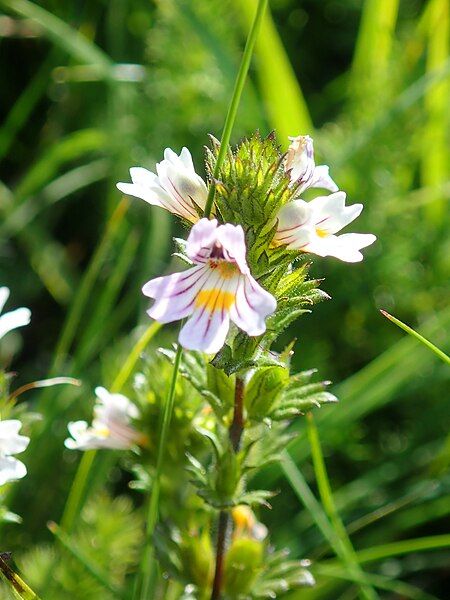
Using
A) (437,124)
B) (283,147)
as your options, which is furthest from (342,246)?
(437,124)

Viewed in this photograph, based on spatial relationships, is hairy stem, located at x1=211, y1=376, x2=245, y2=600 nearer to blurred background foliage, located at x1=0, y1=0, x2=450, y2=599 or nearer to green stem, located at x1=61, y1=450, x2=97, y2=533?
green stem, located at x1=61, y1=450, x2=97, y2=533

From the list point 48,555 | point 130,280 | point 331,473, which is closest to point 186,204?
point 48,555

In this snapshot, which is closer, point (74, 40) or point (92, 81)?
point (74, 40)

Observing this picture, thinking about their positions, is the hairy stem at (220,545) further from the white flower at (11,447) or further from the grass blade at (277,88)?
the grass blade at (277,88)

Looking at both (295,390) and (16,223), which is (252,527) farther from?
(16,223)

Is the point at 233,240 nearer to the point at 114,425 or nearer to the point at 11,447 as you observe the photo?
the point at 11,447
